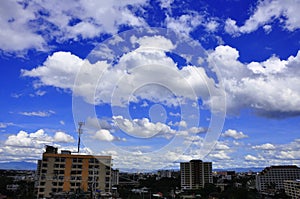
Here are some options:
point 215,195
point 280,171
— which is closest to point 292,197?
point 215,195

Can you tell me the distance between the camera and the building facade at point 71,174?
16172 mm

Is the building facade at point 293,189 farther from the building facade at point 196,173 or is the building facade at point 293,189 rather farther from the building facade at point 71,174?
the building facade at point 71,174

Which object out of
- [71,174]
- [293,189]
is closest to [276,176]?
[293,189]

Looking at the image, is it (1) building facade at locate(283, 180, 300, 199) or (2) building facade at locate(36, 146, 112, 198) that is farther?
(1) building facade at locate(283, 180, 300, 199)

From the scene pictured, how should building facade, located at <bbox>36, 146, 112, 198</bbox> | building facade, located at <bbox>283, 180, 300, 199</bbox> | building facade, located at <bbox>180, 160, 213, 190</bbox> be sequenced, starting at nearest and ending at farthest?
building facade, located at <bbox>36, 146, 112, 198</bbox>
building facade, located at <bbox>283, 180, 300, 199</bbox>
building facade, located at <bbox>180, 160, 213, 190</bbox>

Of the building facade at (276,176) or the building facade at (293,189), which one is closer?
the building facade at (293,189)

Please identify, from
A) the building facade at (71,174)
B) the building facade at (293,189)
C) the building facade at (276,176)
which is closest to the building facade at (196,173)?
the building facade at (276,176)

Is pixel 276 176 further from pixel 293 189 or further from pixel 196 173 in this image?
pixel 293 189

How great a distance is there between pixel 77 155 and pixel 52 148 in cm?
272

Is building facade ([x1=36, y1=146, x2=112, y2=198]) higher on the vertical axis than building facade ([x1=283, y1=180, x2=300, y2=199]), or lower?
higher

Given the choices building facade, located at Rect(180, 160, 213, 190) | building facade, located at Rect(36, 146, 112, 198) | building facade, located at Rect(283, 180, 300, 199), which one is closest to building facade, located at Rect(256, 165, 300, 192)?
building facade, located at Rect(180, 160, 213, 190)

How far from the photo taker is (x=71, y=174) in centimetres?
1692

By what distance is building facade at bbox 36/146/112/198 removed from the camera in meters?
16.2

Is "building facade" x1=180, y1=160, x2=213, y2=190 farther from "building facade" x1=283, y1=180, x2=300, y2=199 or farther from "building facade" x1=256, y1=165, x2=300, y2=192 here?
"building facade" x1=283, y1=180, x2=300, y2=199
